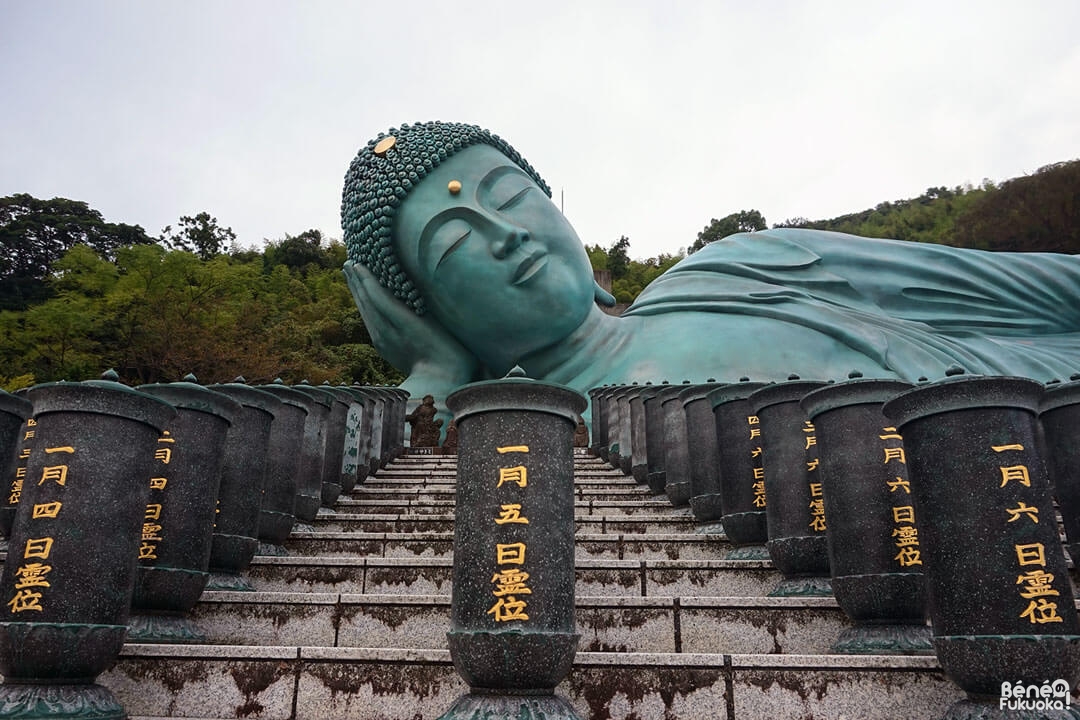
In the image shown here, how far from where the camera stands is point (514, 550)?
89.0 inches

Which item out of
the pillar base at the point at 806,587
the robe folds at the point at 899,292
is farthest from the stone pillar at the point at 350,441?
the robe folds at the point at 899,292

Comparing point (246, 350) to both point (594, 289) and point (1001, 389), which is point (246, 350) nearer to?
point (594, 289)

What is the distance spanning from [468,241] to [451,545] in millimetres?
4419

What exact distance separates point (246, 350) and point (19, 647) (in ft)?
52.1

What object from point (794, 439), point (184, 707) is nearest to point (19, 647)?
point (184, 707)

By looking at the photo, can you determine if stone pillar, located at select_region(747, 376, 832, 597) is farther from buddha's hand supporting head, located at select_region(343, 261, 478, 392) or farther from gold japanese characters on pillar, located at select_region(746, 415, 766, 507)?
buddha's hand supporting head, located at select_region(343, 261, 478, 392)

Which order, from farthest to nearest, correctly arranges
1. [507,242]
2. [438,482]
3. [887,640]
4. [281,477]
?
[507,242] → [438,482] → [281,477] → [887,640]

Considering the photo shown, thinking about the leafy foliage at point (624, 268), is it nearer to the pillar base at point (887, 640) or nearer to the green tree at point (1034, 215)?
the green tree at point (1034, 215)

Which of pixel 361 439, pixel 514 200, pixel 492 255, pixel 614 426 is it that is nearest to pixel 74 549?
pixel 361 439

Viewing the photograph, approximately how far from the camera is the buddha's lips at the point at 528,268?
799 cm

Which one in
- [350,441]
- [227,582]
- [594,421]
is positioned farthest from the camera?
[594,421]

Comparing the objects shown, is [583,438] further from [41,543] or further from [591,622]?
[41,543]

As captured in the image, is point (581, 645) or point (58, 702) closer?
point (58, 702)

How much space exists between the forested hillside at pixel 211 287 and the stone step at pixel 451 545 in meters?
12.9
